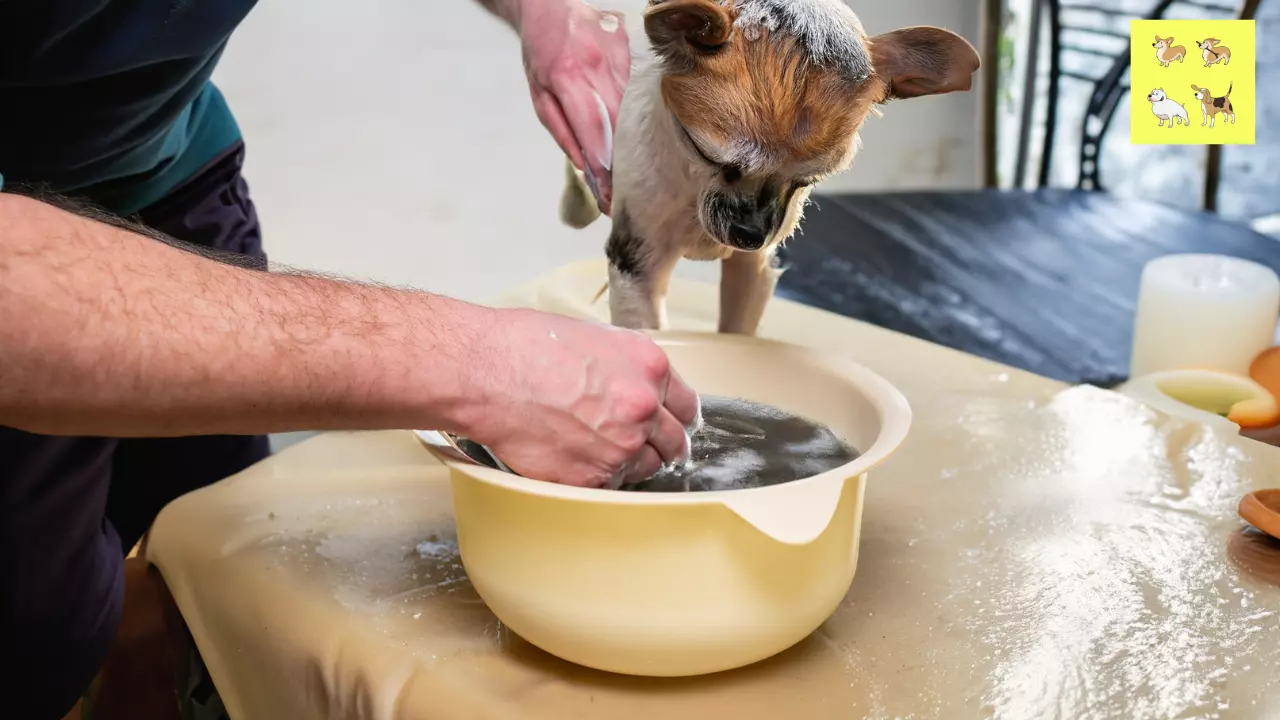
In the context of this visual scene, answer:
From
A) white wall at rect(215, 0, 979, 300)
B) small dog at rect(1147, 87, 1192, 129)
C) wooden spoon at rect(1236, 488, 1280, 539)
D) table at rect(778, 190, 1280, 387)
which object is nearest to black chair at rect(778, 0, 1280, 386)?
table at rect(778, 190, 1280, 387)

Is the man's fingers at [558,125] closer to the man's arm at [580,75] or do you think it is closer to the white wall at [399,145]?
the man's arm at [580,75]

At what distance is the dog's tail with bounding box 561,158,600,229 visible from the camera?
113 centimetres

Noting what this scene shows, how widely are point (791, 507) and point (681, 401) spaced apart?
0.59ft

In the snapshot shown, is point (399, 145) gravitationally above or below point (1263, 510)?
above

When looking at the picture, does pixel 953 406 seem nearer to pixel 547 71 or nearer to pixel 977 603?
pixel 977 603

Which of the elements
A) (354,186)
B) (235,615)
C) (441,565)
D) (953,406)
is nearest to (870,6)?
(953,406)

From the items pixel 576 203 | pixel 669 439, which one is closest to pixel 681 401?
pixel 669 439

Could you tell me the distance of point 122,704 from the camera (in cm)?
126

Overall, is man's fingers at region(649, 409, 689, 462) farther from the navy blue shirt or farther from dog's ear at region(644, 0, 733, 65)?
the navy blue shirt

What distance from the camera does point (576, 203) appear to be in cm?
118

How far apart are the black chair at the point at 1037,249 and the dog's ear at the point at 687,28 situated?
3.05ft

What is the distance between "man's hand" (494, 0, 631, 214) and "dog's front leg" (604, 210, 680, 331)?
0.13ft

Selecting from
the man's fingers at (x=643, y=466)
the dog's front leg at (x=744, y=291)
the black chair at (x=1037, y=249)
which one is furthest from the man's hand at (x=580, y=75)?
the black chair at (x=1037, y=249)

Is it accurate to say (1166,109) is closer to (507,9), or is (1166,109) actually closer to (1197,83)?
(1197,83)
